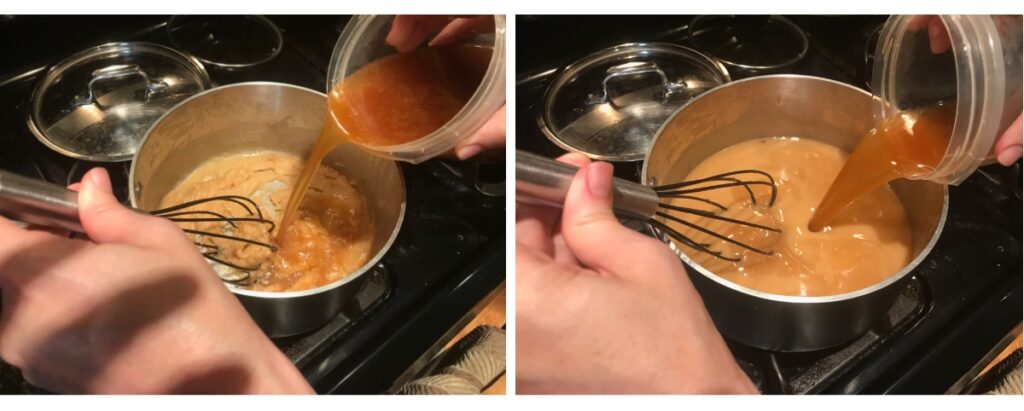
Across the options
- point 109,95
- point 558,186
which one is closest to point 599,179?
point 558,186

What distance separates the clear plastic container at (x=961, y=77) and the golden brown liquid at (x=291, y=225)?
1.95ft

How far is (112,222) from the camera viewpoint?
679 mm

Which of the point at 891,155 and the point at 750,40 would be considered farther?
the point at 750,40

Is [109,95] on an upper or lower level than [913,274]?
upper

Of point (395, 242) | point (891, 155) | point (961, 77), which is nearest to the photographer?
point (961, 77)

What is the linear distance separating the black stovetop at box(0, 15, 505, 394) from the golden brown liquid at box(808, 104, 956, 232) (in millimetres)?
367

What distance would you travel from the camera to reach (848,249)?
2.72 feet

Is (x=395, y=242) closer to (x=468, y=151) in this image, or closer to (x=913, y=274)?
(x=468, y=151)

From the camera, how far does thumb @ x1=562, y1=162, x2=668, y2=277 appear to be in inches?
26.8

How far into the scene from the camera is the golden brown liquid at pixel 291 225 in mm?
861

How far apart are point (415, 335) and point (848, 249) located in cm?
48

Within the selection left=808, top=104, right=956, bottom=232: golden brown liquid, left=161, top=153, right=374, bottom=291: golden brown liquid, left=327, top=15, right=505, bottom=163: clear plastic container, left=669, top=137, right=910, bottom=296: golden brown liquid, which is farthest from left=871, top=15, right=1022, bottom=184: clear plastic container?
left=161, top=153, right=374, bottom=291: golden brown liquid

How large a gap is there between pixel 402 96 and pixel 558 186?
0.67ft

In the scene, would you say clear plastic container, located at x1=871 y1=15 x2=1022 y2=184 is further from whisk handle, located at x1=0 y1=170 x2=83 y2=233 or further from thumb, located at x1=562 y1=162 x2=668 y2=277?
whisk handle, located at x1=0 y1=170 x2=83 y2=233
